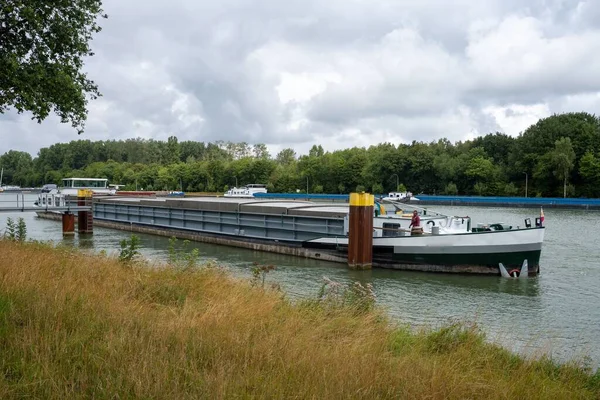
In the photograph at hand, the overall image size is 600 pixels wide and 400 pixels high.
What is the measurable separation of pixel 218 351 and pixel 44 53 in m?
10.8

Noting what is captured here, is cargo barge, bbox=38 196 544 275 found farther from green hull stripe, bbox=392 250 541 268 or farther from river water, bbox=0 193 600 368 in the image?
river water, bbox=0 193 600 368

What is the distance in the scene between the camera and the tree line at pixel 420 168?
276ft

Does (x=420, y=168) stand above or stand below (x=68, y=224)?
above

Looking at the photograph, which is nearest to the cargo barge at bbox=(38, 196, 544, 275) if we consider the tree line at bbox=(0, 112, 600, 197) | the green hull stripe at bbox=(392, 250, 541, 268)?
the green hull stripe at bbox=(392, 250, 541, 268)

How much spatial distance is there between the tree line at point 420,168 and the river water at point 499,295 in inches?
2529

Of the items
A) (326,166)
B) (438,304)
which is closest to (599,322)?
(438,304)

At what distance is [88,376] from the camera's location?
13.9 ft

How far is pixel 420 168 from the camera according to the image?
102625mm

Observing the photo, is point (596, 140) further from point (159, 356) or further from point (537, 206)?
point (159, 356)

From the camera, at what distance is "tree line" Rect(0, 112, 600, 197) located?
8406 cm

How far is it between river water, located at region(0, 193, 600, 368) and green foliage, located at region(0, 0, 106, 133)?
4989 mm

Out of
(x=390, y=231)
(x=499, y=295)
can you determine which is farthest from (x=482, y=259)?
(x=390, y=231)

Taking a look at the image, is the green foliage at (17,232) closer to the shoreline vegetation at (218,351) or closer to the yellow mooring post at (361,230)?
the shoreline vegetation at (218,351)

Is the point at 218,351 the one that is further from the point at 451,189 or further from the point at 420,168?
the point at 420,168
